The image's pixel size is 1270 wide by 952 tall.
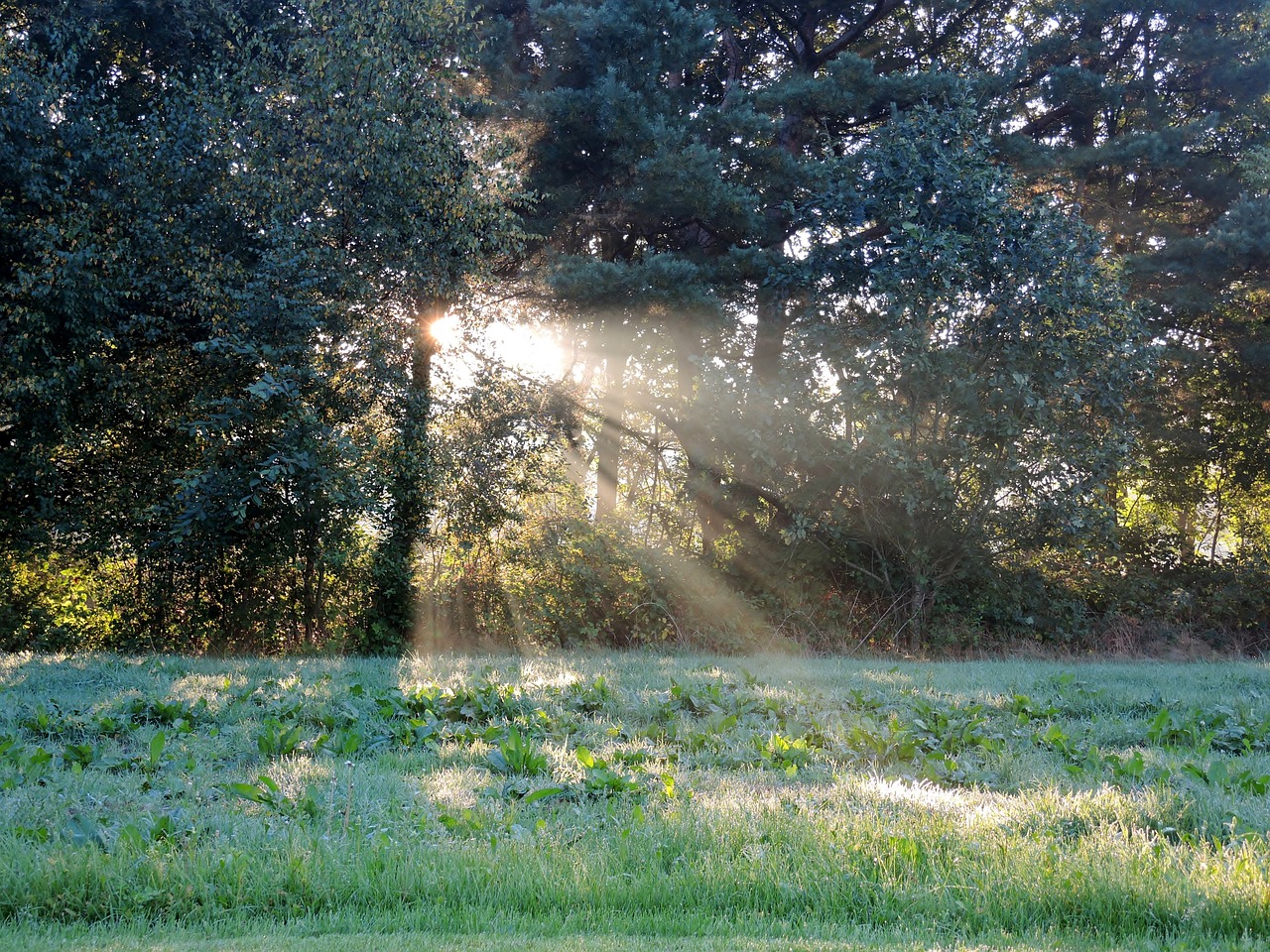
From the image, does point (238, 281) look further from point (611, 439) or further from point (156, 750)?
point (156, 750)

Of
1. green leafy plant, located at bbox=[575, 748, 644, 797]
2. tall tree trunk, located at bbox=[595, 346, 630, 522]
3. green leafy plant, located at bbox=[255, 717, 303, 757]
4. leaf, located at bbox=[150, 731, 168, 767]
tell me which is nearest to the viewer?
green leafy plant, located at bbox=[575, 748, 644, 797]

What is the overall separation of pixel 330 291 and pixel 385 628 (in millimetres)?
5170

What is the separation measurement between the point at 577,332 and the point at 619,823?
12.4 meters

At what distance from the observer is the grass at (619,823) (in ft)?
11.8

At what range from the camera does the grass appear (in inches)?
142

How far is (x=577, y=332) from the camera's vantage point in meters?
16.1

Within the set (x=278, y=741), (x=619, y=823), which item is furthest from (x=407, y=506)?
(x=619, y=823)

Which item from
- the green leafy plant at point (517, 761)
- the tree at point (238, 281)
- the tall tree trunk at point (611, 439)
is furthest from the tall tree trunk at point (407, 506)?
the green leafy plant at point (517, 761)

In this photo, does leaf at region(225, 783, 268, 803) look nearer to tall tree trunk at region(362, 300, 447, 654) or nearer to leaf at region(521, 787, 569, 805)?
leaf at region(521, 787, 569, 805)

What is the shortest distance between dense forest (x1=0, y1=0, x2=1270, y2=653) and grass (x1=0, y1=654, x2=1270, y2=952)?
19.0 ft

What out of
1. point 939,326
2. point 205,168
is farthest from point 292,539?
point 939,326

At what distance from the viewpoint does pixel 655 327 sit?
15.6 m

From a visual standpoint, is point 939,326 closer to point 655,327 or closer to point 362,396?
point 655,327

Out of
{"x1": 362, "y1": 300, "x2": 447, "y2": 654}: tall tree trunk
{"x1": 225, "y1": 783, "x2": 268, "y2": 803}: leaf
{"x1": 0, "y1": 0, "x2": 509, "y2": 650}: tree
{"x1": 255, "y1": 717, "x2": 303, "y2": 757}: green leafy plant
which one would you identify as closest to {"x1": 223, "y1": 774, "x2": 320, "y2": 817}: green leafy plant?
{"x1": 225, "y1": 783, "x2": 268, "y2": 803}: leaf
